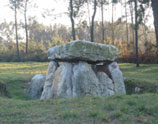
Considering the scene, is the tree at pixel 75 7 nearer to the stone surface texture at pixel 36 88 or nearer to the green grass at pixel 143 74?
the green grass at pixel 143 74

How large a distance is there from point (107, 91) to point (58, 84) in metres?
2.16

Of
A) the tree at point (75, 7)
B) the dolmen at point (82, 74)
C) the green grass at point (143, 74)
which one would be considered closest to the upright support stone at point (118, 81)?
the dolmen at point (82, 74)

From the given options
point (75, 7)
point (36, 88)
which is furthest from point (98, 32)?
point (36, 88)

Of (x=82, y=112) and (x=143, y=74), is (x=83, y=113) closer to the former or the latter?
(x=82, y=112)

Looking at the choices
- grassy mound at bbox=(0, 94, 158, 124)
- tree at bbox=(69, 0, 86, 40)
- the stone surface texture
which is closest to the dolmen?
the stone surface texture

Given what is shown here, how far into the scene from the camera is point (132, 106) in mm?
5465

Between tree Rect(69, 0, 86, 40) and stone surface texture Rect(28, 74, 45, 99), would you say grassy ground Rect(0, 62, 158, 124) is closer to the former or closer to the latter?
stone surface texture Rect(28, 74, 45, 99)

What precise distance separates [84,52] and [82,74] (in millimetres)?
916

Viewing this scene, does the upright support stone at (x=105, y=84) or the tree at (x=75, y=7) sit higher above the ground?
the tree at (x=75, y=7)

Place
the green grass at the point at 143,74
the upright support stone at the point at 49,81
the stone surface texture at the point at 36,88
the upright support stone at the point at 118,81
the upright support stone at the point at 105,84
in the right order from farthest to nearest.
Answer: the green grass at the point at 143,74 → the stone surface texture at the point at 36,88 → the upright support stone at the point at 49,81 → the upright support stone at the point at 118,81 → the upright support stone at the point at 105,84

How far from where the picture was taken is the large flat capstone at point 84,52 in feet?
29.0

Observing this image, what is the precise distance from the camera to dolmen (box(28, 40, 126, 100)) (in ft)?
28.7

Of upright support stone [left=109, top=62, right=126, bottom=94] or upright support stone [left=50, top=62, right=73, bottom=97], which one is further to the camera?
upright support stone [left=109, top=62, right=126, bottom=94]

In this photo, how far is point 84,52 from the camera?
8906 mm
